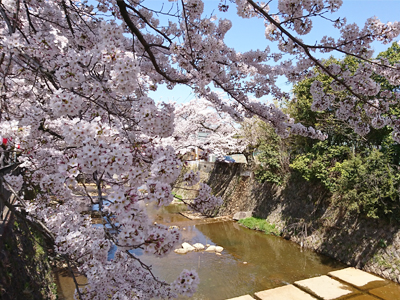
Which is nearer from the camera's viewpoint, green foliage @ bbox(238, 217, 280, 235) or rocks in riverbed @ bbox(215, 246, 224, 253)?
rocks in riverbed @ bbox(215, 246, 224, 253)

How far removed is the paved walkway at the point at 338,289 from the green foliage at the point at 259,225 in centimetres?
327

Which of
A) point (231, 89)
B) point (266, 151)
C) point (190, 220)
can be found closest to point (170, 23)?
point (231, 89)

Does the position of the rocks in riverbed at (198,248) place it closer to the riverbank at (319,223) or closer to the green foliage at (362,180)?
the riverbank at (319,223)

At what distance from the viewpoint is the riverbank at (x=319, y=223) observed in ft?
19.2

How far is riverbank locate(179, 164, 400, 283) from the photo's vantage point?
5867mm

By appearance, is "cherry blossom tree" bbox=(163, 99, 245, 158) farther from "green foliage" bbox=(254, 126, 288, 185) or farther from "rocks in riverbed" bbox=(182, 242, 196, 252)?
"rocks in riverbed" bbox=(182, 242, 196, 252)

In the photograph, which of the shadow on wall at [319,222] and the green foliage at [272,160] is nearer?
the shadow on wall at [319,222]

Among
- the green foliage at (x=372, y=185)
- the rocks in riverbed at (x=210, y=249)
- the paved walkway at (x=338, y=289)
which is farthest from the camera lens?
the rocks in riverbed at (x=210, y=249)

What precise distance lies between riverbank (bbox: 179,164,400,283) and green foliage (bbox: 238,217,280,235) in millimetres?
177

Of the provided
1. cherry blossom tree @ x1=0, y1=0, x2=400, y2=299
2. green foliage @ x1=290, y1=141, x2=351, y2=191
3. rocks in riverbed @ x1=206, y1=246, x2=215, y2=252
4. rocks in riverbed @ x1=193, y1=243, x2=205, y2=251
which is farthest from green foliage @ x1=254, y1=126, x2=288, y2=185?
cherry blossom tree @ x1=0, y1=0, x2=400, y2=299

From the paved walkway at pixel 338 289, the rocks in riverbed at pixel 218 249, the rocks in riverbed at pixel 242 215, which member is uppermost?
the rocks in riverbed at pixel 242 215

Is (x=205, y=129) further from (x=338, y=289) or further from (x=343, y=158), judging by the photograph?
(x=338, y=289)

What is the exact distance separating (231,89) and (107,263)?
217 cm

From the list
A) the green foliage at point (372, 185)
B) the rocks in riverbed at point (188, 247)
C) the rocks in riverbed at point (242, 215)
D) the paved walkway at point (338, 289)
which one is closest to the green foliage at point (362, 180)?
the green foliage at point (372, 185)
